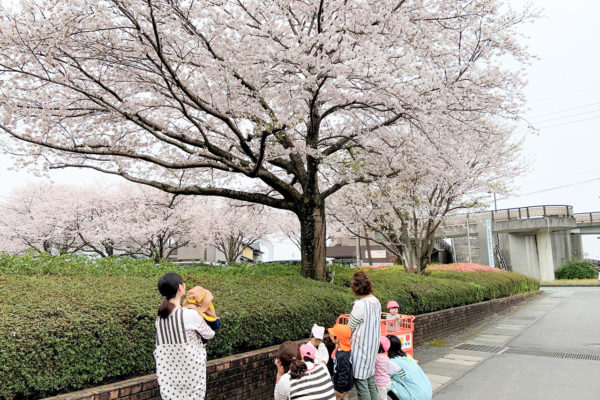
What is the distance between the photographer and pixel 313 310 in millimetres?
6422

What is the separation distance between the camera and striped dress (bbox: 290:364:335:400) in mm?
3092

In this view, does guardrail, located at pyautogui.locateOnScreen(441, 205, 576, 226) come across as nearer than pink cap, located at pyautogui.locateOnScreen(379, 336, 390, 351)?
No

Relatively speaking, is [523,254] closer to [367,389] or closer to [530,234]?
[530,234]

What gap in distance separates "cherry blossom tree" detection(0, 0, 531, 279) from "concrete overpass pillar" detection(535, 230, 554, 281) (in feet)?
109

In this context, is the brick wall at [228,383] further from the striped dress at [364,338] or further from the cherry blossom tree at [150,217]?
the cherry blossom tree at [150,217]

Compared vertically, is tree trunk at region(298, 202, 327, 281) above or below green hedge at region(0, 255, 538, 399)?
above

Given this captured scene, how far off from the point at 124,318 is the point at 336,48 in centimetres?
528

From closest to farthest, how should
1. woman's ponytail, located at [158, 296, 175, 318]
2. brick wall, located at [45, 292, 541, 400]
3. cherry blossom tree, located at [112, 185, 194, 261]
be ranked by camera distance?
woman's ponytail, located at [158, 296, 175, 318], brick wall, located at [45, 292, 541, 400], cherry blossom tree, located at [112, 185, 194, 261]

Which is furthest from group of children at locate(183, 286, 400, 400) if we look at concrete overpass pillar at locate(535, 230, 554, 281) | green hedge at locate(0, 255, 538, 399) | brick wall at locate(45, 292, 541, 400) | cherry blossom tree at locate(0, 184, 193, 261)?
concrete overpass pillar at locate(535, 230, 554, 281)

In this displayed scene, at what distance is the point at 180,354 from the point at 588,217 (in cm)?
4571

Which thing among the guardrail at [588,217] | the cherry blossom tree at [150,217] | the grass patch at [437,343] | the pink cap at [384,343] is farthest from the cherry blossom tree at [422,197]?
the guardrail at [588,217]

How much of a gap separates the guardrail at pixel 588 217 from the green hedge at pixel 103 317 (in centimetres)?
3960

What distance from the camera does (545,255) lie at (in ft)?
120

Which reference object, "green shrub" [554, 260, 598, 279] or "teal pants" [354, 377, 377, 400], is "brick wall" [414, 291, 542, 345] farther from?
"green shrub" [554, 260, 598, 279]
